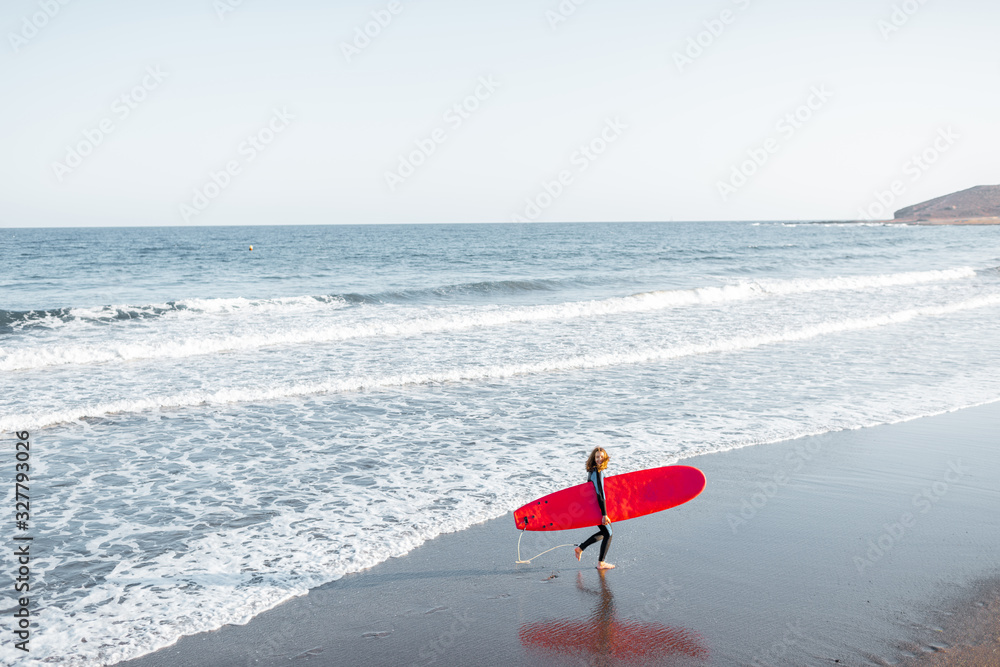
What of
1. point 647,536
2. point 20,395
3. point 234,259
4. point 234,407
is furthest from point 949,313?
point 234,259

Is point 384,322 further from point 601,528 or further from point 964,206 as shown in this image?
point 964,206

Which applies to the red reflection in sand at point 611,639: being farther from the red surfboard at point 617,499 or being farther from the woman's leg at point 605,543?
the red surfboard at point 617,499

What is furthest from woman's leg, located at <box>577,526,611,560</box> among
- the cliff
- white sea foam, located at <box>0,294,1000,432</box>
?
the cliff

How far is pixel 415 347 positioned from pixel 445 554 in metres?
11.3

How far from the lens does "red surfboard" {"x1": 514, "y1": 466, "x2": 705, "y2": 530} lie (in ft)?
21.0

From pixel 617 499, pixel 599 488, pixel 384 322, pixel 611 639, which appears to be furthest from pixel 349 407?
pixel 384 322

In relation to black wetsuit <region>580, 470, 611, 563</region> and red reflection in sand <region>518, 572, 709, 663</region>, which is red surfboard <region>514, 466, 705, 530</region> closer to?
black wetsuit <region>580, 470, 611, 563</region>

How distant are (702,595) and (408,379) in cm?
922

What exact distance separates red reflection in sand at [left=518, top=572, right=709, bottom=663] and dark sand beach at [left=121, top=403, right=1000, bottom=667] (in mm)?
15

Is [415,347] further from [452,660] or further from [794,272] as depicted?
[794,272]

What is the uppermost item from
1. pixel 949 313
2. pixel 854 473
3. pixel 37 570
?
pixel 949 313

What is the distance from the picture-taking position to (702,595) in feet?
17.9

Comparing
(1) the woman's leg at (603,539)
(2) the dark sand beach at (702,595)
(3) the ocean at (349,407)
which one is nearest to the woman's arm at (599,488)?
(1) the woman's leg at (603,539)

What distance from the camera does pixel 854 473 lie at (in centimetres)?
829
